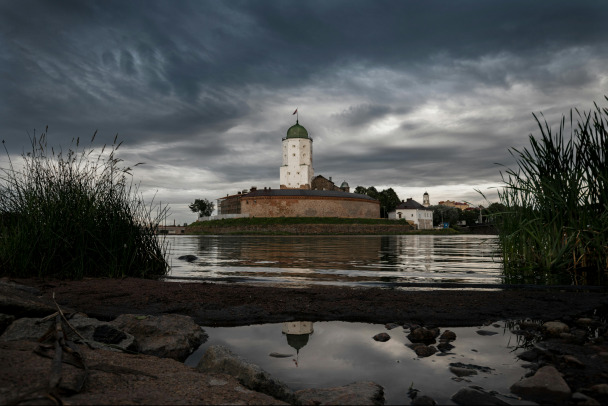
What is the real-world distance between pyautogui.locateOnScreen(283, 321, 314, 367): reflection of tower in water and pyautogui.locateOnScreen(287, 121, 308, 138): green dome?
285 feet

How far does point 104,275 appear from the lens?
7.23 m

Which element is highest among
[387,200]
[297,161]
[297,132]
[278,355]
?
[297,132]

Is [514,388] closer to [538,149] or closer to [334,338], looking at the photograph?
[334,338]

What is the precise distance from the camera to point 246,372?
2.49 meters

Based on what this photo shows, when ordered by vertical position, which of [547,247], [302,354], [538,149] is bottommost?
[302,354]

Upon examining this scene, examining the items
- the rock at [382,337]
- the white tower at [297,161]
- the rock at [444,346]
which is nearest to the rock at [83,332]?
the rock at [382,337]

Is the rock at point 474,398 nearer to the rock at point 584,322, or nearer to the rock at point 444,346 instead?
the rock at point 444,346

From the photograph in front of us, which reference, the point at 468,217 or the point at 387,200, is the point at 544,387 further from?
the point at 468,217

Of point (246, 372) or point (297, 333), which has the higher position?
point (246, 372)

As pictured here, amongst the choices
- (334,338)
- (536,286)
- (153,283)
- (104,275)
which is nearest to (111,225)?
(104,275)

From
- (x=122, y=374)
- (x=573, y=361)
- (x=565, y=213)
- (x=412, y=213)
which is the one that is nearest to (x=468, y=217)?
(x=412, y=213)

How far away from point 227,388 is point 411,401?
1.03m

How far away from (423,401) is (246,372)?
104 centimetres

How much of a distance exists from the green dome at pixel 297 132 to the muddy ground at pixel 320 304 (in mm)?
85554
